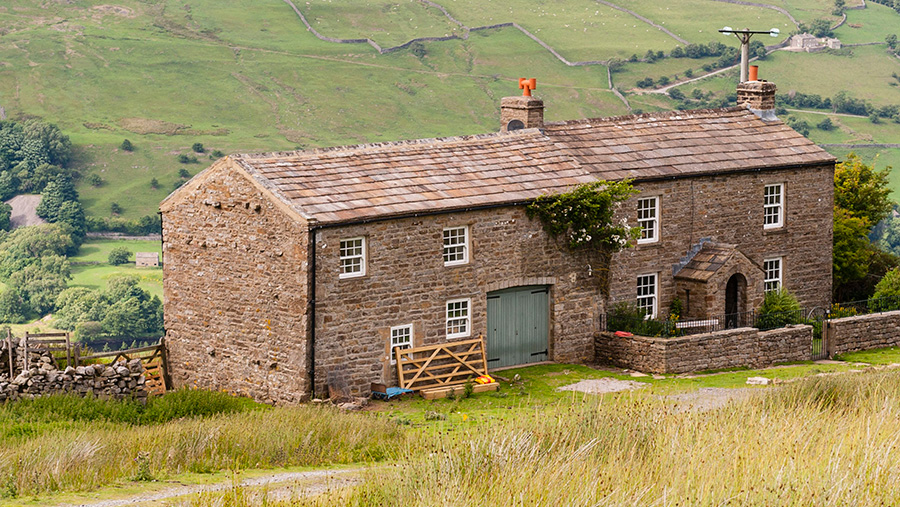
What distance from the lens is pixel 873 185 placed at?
36656 mm

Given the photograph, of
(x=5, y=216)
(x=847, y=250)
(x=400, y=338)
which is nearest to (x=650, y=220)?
(x=400, y=338)

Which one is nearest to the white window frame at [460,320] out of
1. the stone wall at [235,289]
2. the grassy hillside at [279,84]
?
the stone wall at [235,289]

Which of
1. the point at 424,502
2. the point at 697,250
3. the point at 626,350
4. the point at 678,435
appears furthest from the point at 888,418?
the point at 697,250

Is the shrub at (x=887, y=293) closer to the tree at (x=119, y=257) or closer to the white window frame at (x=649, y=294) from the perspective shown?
the white window frame at (x=649, y=294)

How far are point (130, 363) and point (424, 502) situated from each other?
540 inches

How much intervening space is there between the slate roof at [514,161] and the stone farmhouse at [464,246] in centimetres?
5

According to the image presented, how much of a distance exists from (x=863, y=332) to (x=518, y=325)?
9.20 metres

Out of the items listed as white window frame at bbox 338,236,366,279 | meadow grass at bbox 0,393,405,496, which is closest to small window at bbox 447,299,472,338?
white window frame at bbox 338,236,366,279

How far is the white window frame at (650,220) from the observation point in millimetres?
30719

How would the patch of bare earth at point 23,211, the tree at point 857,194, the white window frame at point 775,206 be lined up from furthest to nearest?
1. the patch of bare earth at point 23,211
2. the tree at point 857,194
3. the white window frame at point 775,206

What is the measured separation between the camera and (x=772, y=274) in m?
33.1

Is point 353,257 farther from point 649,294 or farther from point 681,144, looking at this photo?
point 681,144

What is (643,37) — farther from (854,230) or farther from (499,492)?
(499,492)

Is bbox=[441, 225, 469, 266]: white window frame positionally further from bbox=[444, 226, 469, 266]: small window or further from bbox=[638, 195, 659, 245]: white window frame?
bbox=[638, 195, 659, 245]: white window frame
